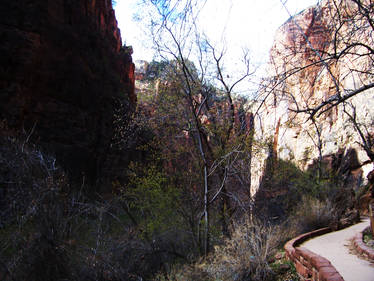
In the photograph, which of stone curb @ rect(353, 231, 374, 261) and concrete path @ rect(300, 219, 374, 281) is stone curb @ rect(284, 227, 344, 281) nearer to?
concrete path @ rect(300, 219, 374, 281)

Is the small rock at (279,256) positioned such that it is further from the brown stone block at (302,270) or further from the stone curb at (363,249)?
the stone curb at (363,249)

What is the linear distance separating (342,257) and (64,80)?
1822 centimetres

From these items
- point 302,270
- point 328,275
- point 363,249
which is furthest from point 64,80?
point 328,275

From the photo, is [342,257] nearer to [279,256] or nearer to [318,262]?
[279,256]

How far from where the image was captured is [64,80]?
19375 mm

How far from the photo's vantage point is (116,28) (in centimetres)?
2617

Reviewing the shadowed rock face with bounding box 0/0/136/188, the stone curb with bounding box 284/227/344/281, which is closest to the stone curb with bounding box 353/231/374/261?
the stone curb with bounding box 284/227/344/281

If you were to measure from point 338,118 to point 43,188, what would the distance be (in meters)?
19.9

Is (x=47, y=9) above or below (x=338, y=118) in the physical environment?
above

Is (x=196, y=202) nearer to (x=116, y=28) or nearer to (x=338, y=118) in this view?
(x=338, y=118)

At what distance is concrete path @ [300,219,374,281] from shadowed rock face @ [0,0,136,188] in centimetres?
1146

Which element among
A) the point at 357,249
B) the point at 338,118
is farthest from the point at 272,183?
the point at 338,118

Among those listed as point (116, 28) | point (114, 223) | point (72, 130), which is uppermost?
point (116, 28)

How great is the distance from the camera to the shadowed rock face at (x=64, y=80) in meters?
16.6
